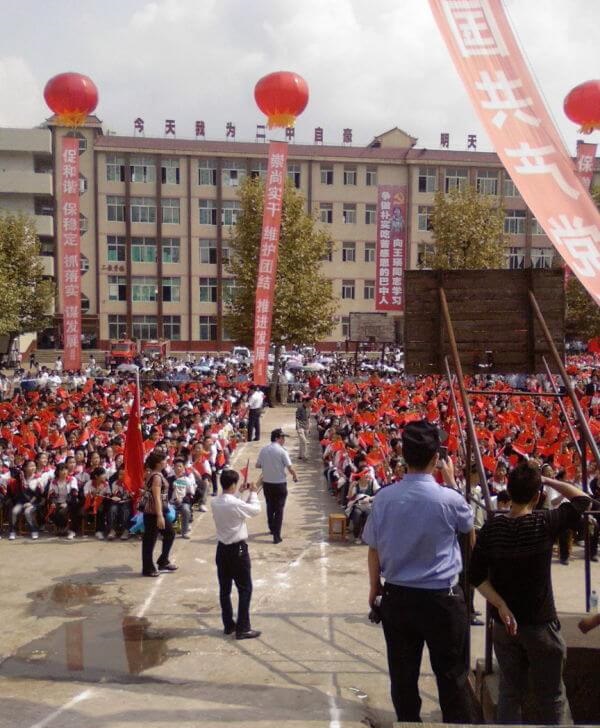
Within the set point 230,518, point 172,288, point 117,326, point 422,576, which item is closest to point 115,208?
point 172,288

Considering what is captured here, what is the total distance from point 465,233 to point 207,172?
2094 cm

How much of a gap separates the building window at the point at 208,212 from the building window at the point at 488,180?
17.1 metres

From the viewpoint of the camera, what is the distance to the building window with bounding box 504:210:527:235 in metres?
48.9

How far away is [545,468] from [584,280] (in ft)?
14.8

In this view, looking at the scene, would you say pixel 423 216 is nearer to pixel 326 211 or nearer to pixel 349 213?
pixel 349 213

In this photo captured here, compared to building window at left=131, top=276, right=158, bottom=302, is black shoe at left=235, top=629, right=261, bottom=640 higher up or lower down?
lower down

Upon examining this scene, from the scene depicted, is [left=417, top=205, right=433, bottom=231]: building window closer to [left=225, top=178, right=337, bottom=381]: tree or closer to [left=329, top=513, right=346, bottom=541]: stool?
[left=225, top=178, right=337, bottom=381]: tree

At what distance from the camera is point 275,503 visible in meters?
9.76

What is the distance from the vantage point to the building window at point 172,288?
47250mm

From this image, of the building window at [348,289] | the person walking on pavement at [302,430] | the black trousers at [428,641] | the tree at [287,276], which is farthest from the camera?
the building window at [348,289]

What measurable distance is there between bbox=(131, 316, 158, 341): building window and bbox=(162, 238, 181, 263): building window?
3.93 meters

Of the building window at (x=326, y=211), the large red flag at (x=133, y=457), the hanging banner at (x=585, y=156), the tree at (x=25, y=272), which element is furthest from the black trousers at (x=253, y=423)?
the building window at (x=326, y=211)

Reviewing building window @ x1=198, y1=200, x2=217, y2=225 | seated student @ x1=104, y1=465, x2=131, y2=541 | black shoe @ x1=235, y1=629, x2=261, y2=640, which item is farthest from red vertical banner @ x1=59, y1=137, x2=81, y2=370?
building window @ x1=198, y1=200, x2=217, y2=225

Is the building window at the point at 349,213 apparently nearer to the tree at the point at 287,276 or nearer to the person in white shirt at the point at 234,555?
the tree at the point at 287,276
